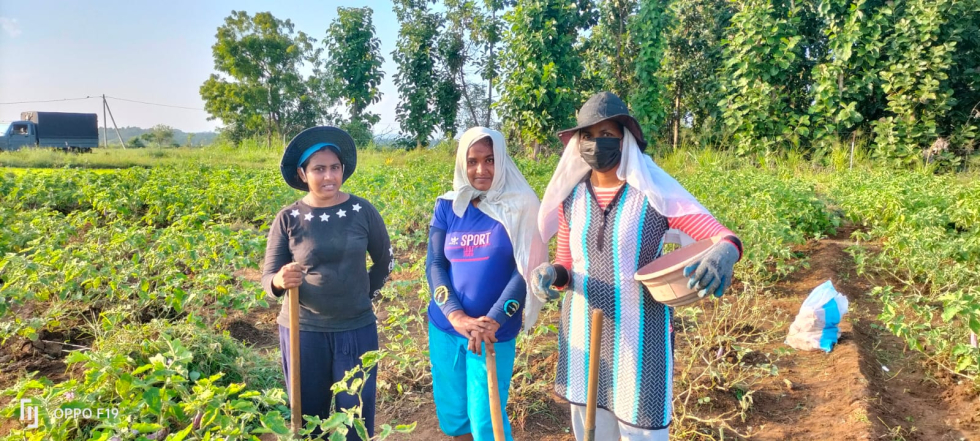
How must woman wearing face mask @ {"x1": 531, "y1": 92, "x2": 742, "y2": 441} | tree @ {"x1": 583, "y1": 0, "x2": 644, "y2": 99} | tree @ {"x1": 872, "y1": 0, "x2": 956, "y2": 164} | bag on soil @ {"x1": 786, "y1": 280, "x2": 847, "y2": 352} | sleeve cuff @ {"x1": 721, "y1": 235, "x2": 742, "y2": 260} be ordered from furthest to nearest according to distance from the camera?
tree @ {"x1": 583, "y1": 0, "x2": 644, "y2": 99} < tree @ {"x1": 872, "y1": 0, "x2": 956, "y2": 164} < bag on soil @ {"x1": 786, "y1": 280, "x2": 847, "y2": 352} < woman wearing face mask @ {"x1": 531, "y1": 92, "x2": 742, "y2": 441} < sleeve cuff @ {"x1": 721, "y1": 235, "x2": 742, "y2": 260}

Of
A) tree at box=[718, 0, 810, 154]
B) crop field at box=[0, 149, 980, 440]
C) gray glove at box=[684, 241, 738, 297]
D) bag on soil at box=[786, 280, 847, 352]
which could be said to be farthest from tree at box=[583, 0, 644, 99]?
gray glove at box=[684, 241, 738, 297]

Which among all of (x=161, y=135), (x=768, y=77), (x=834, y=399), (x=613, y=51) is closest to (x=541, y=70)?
(x=613, y=51)

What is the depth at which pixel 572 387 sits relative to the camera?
5.96ft

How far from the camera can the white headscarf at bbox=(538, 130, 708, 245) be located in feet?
5.30

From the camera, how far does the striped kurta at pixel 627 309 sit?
5.50 feet

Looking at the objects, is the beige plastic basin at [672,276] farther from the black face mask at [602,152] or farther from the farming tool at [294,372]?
the farming tool at [294,372]

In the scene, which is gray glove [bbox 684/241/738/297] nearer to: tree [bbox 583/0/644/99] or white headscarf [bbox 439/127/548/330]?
white headscarf [bbox 439/127/548/330]

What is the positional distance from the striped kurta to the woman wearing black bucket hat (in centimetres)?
80

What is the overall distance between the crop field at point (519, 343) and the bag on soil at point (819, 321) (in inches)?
2.3

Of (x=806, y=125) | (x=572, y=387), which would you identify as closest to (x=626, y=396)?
(x=572, y=387)

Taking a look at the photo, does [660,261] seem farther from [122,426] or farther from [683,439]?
[122,426]

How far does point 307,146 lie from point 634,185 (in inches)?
45.5

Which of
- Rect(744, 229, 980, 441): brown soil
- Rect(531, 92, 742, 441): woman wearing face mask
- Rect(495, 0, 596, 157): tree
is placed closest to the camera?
Rect(531, 92, 742, 441): woman wearing face mask

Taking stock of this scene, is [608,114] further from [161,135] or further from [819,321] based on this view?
[161,135]
